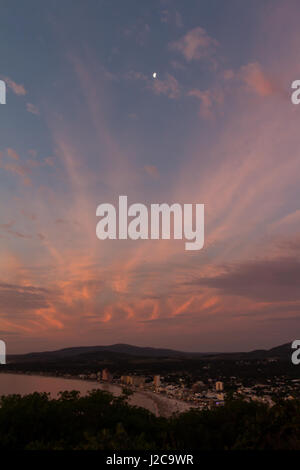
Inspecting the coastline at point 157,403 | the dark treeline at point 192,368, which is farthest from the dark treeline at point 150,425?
the dark treeline at point 192,368

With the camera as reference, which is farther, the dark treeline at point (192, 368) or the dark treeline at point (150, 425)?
the dark treeline at point (192, 368)

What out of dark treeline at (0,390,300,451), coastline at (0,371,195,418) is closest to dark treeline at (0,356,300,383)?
coastline at (0,371,195,418)

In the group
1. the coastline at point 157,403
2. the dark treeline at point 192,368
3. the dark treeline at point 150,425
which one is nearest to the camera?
the dark treeline at point 150,425

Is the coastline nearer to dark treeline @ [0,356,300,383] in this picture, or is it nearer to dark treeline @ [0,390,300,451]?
dark treeline @ [0,356,300,383]

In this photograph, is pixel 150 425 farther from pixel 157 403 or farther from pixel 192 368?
pixel 192 368

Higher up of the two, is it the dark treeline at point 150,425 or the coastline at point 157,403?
the dark treeline at point 150,425

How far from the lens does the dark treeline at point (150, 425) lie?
14703 millimetres

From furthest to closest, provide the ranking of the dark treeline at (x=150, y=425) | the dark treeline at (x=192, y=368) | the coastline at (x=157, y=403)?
the dark treeline at (x=192, y=368), the coastline at (x=157, y=403), the dark treeline at (x=150, y=425)

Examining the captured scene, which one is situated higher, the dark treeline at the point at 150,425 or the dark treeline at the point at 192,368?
the dark treeline at the point at 150,425

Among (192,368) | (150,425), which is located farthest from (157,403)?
(150,425)

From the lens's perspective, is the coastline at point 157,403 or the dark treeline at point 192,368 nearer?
the coastline at point 157,403

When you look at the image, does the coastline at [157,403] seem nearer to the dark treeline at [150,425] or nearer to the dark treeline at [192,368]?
the dark treeline at [192,368]

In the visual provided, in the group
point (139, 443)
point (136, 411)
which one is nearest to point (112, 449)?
point (139, 443)
